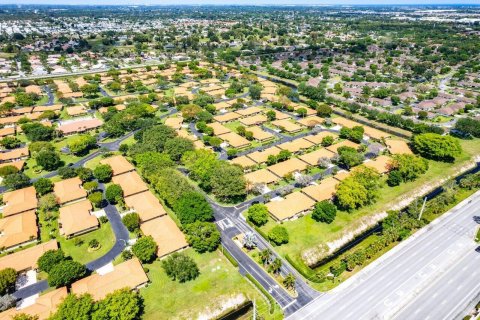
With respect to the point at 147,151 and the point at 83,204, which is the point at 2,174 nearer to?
the point at 83,204

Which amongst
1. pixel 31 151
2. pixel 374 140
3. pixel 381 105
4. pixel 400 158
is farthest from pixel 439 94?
pixel 31 151

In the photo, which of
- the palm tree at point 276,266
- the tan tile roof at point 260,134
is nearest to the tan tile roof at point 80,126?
the tan tile roof at point 260,134

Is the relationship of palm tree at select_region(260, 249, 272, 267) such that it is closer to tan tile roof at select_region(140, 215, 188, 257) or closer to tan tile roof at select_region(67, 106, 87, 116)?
tan tile roof at select_region(140, 215, 188, 257)

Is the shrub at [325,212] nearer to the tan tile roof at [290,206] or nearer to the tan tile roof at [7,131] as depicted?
the tan tile roof at [290,206]

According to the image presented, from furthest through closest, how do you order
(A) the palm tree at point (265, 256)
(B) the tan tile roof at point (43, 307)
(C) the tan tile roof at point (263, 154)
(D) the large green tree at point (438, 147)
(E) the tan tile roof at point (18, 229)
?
1. (C) the tan tile roof at point (263, 154)
2. (D) the large green tree at point (438, 147)
3. (E) the tan tile roof at point (18, 229)
4. (A) the palm tree at point (265, 256)
5. (B) the tan tile roof at point (43, 307)

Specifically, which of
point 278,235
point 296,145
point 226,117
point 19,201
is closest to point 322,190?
point 278,235

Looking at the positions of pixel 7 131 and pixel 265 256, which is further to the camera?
pixel 7 131

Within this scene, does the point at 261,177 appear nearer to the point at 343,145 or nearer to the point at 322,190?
the point at 322,190
